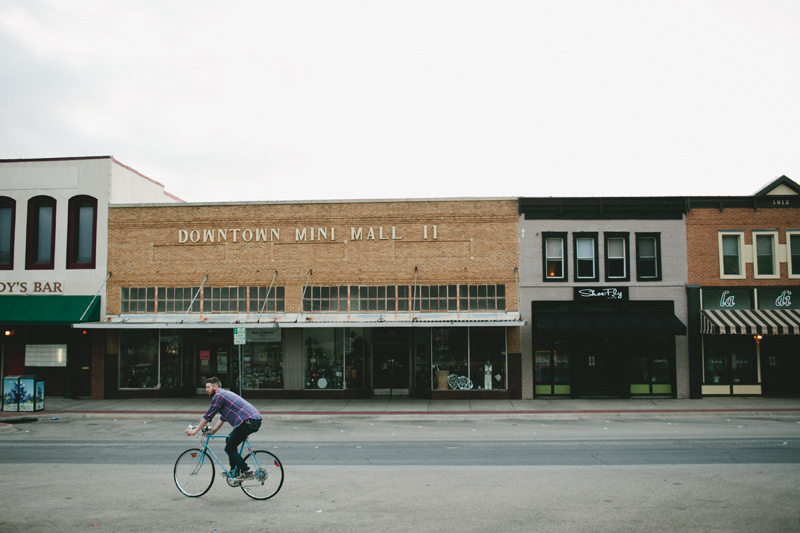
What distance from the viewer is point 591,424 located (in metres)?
16.6

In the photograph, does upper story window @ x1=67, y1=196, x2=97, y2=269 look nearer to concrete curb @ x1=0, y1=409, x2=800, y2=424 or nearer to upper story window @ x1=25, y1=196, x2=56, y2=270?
→ upper story window @ x1=25, y1=196, x2=56, y2=270

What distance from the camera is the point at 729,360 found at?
21.5 meters

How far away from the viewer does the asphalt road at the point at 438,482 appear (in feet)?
24.8

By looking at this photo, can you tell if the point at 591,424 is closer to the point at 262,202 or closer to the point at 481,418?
the point at 481,418

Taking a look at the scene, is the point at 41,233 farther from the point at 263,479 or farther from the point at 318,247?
the point at 263,479

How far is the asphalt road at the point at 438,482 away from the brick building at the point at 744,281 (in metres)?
6.78

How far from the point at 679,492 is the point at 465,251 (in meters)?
13.8

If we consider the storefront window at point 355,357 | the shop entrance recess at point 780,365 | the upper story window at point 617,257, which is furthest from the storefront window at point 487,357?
the shop entrance recess at point 780,365

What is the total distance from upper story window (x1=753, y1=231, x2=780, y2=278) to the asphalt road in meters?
8.78

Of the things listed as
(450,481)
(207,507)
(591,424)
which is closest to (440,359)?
(591,424)

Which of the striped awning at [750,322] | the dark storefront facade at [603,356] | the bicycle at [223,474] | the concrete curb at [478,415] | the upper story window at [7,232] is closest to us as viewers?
the bicycle at [223,474]

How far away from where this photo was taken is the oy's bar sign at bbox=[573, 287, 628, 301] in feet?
70.2

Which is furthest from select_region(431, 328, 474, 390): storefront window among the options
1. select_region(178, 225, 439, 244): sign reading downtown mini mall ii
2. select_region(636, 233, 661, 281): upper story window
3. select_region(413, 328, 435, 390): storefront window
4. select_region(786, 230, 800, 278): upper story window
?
select_region(786, 230, 800, 278): upper story window

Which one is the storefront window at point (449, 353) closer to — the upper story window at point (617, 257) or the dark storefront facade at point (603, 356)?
the dark storefront facade at point (603, 356)
